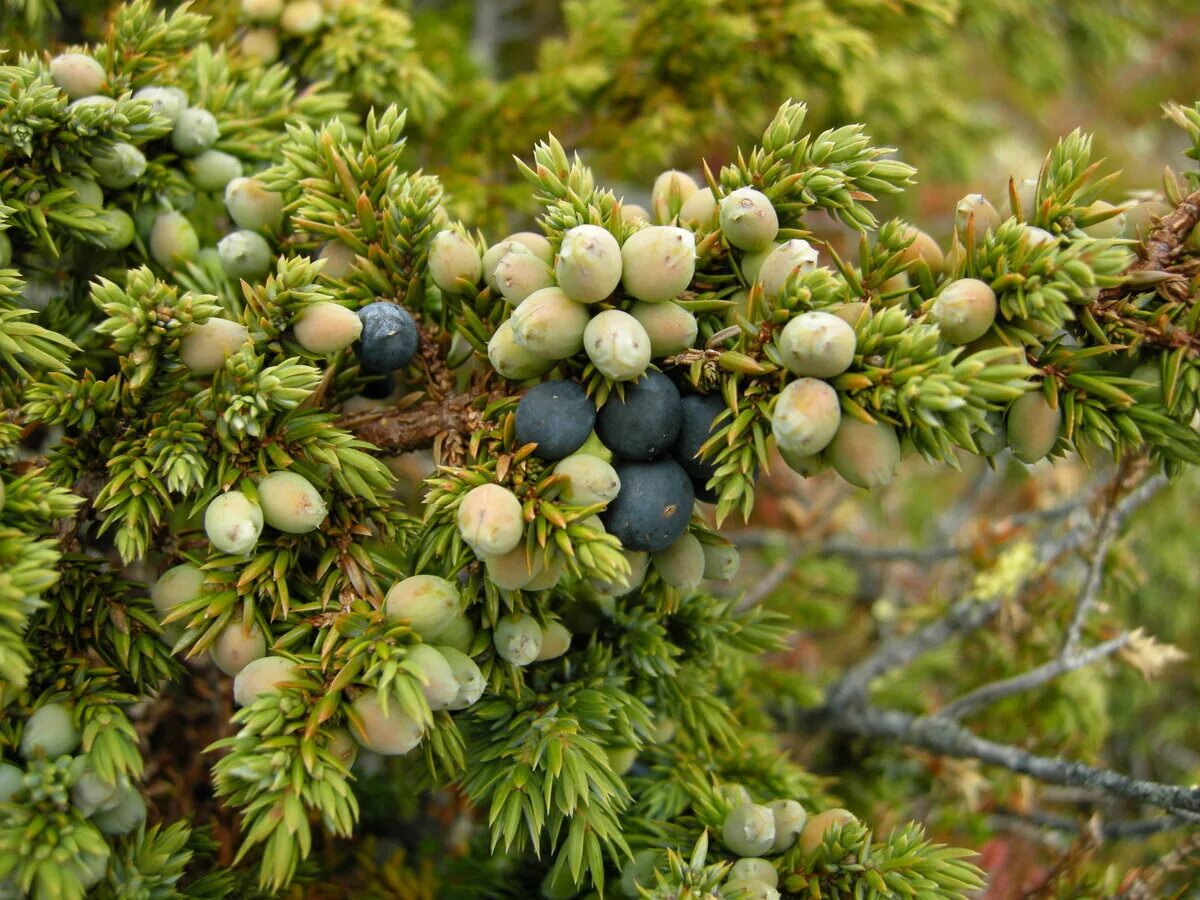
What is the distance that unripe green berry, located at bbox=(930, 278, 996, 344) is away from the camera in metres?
1.02

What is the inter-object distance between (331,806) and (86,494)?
0.57m

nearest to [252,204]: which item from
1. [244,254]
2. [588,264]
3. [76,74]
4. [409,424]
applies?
[244,254]

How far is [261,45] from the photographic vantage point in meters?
1.70

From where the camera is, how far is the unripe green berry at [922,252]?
1.13 meters

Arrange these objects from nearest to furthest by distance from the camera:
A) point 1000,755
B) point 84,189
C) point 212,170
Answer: point 84,189
point 212,170
point 1000,755

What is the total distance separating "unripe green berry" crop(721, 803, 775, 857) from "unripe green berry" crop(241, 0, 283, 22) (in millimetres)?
1695

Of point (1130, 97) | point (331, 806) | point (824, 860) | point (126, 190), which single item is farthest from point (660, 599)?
point (1130, 97)

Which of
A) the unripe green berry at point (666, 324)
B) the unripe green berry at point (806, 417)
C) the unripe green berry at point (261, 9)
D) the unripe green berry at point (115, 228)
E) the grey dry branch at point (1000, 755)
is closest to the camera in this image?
the unripe green berry at point (806, 417)

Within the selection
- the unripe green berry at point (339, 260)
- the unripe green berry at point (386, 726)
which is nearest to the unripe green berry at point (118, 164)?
the unripe green berry at point (339, 260)

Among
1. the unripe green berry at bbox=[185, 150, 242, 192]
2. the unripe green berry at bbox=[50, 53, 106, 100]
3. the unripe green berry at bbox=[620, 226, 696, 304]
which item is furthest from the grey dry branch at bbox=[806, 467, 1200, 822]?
the unripe green berry at bbox=[50, 53, 106, 100]

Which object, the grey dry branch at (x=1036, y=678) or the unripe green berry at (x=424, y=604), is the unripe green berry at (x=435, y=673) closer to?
the unripe green berry at (x=424, y=604)

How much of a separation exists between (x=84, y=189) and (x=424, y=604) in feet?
2.72

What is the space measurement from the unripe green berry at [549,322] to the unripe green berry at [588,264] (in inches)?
0.7

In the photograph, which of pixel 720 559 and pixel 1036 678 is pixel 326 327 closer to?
pixel 720 559
